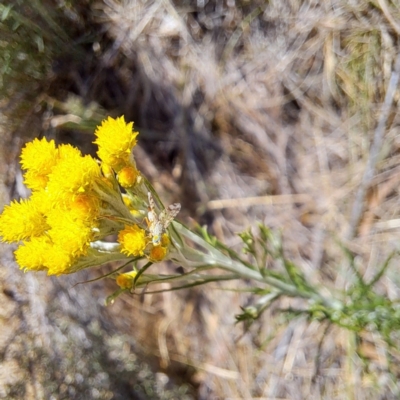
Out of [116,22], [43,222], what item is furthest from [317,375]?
[116,22]

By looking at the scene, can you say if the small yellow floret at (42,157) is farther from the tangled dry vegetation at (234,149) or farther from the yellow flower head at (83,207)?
the tangled dry vegetation at (234,149)

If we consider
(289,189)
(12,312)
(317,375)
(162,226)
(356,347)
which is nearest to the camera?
(162,226)

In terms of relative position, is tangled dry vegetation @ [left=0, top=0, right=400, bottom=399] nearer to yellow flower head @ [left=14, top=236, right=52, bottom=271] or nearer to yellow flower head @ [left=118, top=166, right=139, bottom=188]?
yellow flower head @ [left=14, top=236, right=52, bottom=271]

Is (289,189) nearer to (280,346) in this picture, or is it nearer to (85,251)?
(280,346)

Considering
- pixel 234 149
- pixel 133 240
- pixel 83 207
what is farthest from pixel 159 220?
pixel 234 149

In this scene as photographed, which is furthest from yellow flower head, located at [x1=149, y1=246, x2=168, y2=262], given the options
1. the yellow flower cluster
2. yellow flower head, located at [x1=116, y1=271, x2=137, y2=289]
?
yellow flower head, located at [x1=116, y1=271, x2=137, y2=289]

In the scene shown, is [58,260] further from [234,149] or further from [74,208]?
[234,149]

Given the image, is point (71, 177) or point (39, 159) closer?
point (71, 177)
